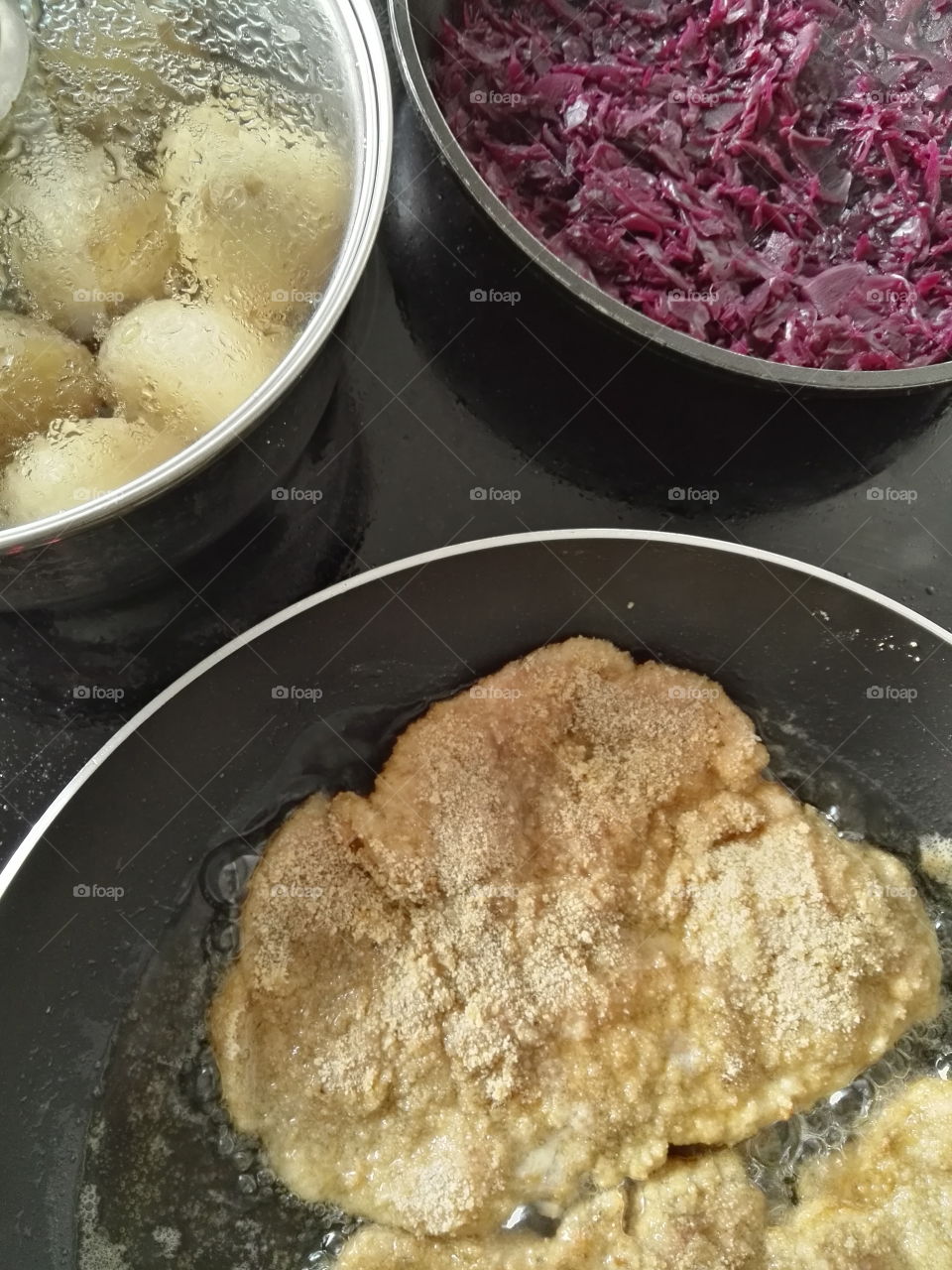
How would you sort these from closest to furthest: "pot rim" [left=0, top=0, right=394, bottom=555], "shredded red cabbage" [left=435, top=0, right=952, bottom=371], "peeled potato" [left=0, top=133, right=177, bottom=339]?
1. "pot rim" [left=0, top=0, right=394, bottom=555]
2. "peeled potato" [left=0, top=133, right=177, bottom=339]
3. "shredded red cabbage" [left=435, top=0, right=952, bottom=371]

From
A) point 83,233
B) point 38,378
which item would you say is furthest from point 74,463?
point 83,233

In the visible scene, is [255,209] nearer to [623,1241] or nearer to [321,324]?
[321,324]

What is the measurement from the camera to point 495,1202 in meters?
0.92

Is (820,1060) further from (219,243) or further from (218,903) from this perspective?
(219,243)

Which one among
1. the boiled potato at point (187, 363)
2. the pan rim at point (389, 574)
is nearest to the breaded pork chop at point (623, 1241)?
the pan rim at point (389, 574)

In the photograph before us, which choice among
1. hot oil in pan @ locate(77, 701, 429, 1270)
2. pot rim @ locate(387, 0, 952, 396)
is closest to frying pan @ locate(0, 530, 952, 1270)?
hot oil in pan @ locate(77, 701, 429, 1270)

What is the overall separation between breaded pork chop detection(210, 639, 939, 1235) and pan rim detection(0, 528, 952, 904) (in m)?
0.12

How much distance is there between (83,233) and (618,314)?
0.45 meters

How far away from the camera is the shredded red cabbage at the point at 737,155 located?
105 centimetres

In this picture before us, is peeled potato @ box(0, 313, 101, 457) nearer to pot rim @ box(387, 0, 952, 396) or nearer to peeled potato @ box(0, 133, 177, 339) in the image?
peeled potato @ box(0, 133, 177, 339)

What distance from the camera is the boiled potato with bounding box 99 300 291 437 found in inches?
32.2

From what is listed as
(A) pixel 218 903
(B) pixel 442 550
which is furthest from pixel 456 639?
(A) pixel 218 903

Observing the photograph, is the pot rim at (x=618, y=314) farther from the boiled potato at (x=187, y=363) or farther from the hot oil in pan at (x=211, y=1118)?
the hot oil in pan at (x=211, y=1118)

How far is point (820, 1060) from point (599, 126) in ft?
3.13
